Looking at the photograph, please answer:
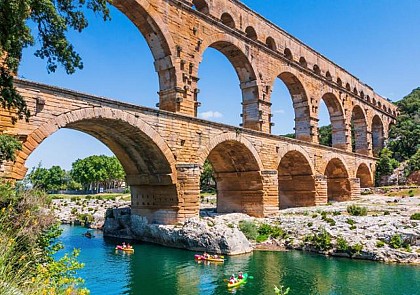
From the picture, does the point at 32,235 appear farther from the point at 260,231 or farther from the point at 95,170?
the point at 95,170

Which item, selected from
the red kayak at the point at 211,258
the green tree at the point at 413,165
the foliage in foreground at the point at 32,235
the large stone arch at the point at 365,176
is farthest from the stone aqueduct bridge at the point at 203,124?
the green tree at the point at 413,165

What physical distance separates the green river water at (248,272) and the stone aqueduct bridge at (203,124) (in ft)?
11.4

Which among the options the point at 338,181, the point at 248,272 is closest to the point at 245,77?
the point at 248,272

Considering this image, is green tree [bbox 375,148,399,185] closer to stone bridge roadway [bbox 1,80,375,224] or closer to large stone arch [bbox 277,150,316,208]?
stone bridge roadway [bbox 1,80,375,224]

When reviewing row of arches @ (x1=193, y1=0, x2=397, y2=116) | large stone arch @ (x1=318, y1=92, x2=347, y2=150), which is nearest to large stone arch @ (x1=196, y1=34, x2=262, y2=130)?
row of arches @ (x1=193, y1=0, x2=397, y2=116)

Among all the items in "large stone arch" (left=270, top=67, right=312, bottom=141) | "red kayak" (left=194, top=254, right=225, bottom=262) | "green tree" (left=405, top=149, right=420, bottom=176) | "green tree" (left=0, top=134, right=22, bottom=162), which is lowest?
"red kayak" (left=194, top=254, right=225, bottom=262)

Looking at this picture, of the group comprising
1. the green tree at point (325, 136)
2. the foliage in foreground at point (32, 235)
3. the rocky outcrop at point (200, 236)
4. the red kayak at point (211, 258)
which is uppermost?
the green tree at point (325, 136)

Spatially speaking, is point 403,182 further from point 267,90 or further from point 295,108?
point 267,90

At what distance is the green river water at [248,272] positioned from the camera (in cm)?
1270

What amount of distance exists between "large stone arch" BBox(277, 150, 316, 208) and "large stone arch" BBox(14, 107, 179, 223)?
1250cm

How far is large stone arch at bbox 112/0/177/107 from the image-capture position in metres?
19.0

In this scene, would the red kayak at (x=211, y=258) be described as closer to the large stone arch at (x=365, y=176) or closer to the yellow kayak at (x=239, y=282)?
the yellow kayak at (x=239, y=282)

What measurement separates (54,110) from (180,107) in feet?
24.3

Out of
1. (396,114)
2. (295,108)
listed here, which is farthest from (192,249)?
(396,114)
